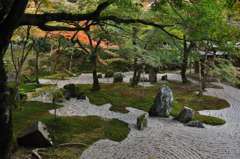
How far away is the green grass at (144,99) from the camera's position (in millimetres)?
20195

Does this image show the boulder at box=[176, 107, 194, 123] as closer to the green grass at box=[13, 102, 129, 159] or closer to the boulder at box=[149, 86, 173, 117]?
the boulder at box=[149, 86, 173, 117]

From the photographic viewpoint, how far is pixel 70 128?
15.1 meters

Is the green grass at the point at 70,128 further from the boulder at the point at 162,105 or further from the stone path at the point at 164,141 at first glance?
the boulder at the point at 162,105

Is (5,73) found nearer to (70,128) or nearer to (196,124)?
(70,128)

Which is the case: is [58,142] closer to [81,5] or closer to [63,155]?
[63,155]

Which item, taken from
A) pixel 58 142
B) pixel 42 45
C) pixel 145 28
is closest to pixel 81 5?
pixel 145 28

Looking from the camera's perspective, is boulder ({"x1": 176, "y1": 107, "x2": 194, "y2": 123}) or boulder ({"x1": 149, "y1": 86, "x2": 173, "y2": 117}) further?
boulder ({"x1": 149, "y1": 86, "x2": 173, "y2": 117})

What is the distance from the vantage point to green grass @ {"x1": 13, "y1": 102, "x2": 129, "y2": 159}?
12510 mm

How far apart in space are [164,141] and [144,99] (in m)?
8.12

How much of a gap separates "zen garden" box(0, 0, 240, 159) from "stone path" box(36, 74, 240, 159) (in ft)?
0.12

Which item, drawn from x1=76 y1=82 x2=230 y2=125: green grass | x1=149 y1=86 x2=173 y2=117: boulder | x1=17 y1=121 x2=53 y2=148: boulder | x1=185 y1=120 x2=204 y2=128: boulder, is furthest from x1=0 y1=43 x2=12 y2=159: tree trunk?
x1=149 y1=86 x2=173 y2=117: boulder

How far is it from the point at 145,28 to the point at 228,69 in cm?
609

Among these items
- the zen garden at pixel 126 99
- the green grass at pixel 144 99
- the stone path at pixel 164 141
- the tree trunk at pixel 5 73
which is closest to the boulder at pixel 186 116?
the zen garden at pixel 126 99

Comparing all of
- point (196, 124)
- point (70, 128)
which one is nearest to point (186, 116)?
point (196, 124)
